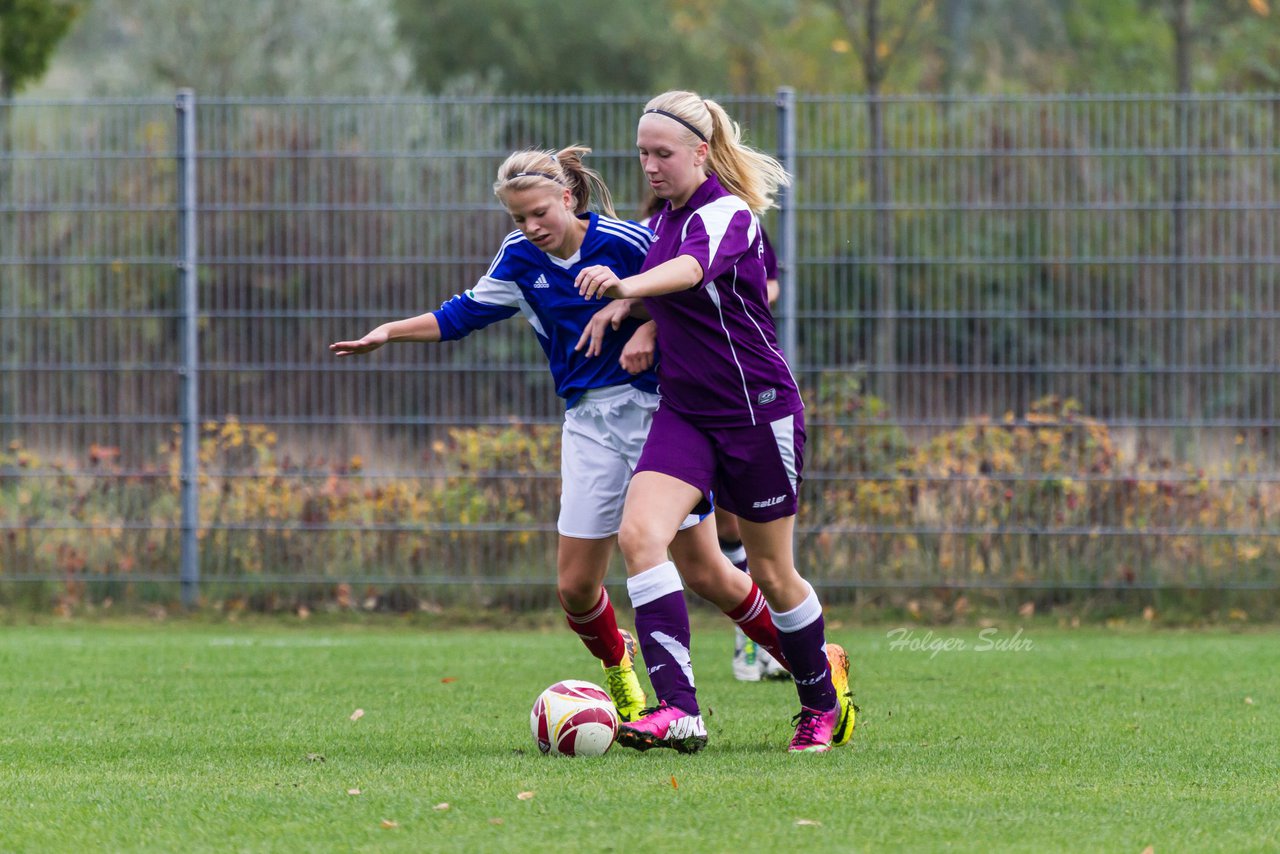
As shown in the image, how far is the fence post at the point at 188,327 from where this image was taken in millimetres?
9812

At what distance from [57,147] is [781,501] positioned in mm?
6395

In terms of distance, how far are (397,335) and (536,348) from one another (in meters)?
4.25

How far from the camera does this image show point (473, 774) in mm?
4812

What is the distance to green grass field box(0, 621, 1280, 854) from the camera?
3.99m

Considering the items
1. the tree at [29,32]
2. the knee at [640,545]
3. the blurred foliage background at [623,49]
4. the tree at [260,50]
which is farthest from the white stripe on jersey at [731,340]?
the tree at [260,50]

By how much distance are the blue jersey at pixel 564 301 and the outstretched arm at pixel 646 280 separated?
69 cm

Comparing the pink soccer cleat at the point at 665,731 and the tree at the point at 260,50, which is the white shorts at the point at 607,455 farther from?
the tree at the point at 260,50

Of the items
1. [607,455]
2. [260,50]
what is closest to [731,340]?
[607,455]

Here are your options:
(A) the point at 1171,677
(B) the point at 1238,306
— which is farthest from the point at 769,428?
(B) the point at 1238,306

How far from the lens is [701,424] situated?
5.17 metres

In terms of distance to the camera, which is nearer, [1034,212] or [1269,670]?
[1269,670]

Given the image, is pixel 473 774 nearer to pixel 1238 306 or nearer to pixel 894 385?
pixel 894 385

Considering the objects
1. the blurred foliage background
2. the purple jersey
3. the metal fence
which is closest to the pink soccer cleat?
the purple jersey

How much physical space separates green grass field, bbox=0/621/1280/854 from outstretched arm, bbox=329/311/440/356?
1.25 metres
